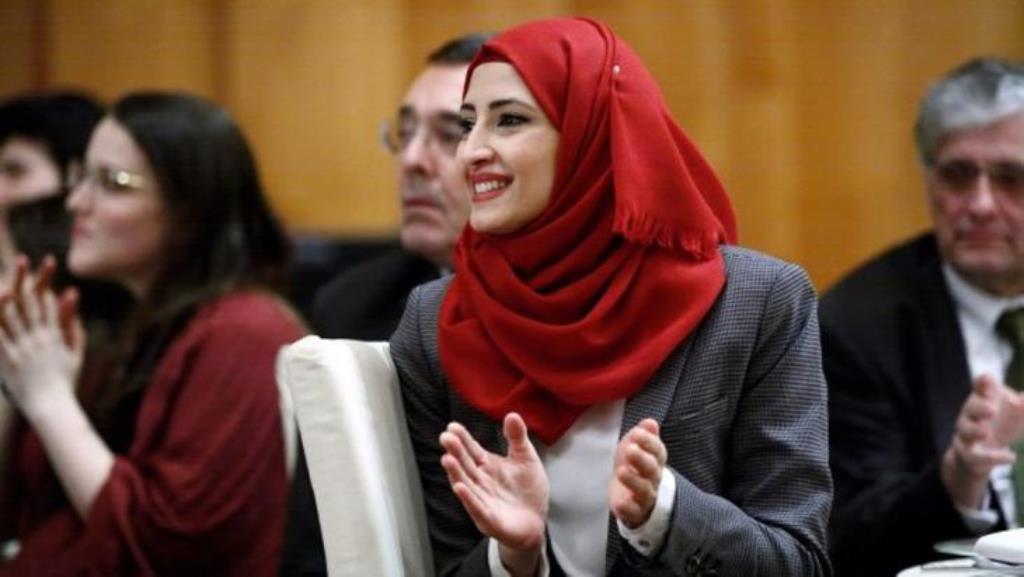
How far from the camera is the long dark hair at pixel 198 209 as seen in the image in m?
3.09

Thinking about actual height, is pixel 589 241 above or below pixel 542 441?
above

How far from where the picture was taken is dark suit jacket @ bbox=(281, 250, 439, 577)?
2727 millimetres

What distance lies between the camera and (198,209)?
313 cm

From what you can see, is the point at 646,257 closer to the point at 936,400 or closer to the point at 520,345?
the point at 520,345

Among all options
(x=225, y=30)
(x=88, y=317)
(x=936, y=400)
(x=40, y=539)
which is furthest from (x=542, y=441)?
(x=225, y=30)

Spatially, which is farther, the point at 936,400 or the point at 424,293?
the point at 936,400

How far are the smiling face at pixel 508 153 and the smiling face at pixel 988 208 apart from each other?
1.16m

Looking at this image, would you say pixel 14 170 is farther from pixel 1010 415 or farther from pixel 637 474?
pixel 637 474

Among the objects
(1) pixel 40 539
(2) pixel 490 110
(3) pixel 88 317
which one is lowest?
(1) pixel 40 539

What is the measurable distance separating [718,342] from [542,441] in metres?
0.23

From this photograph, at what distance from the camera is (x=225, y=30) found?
14.5 feet

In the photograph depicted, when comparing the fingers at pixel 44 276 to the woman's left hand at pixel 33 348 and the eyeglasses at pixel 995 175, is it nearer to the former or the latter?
the woman's left hand at pixel 33 348

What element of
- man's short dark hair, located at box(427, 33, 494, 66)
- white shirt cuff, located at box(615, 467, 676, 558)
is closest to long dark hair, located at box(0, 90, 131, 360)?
man's short dark hair, located at box(427, 33, 494, 66)

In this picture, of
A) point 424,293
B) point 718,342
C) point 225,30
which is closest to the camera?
point 718,342
